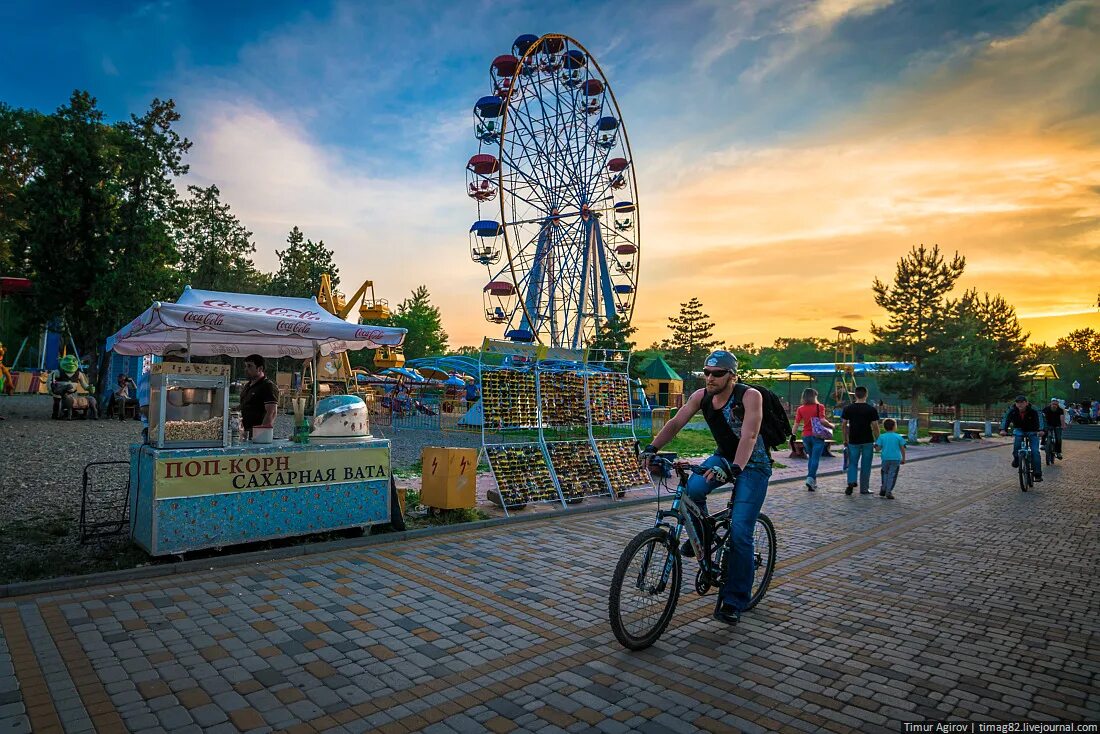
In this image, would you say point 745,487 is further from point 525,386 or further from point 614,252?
point 614,252

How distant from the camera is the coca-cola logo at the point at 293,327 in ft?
23.2

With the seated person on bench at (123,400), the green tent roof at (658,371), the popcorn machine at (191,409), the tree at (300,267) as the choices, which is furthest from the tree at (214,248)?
the popcorn machine at (191,409)

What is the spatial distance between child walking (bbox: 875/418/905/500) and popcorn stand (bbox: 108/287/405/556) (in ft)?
29.0

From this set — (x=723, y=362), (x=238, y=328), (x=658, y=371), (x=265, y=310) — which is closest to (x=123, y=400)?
(x=265, y=310)

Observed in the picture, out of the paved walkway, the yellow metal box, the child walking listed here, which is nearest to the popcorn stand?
the paved walkway

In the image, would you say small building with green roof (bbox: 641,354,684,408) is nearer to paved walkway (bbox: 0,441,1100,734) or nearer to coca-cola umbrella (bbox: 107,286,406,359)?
coca-cola umbrella (bbox: 107,286,406,359)

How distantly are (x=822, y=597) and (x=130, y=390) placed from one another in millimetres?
27314

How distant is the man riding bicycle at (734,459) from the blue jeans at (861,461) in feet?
26.3

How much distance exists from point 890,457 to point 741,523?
834 centimetres

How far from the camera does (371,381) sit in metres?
31.3

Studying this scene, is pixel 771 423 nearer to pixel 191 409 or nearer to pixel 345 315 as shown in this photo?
pixel 191 409

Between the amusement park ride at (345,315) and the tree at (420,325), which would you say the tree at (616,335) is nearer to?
the amusement park ride at (345,315)

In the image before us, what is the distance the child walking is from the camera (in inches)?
448

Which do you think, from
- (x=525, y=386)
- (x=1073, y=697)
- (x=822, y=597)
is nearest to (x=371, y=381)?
(x=525, y=386)
